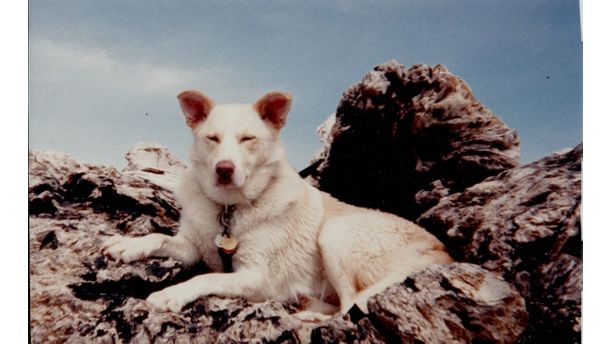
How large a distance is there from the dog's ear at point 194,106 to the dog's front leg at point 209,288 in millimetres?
1172

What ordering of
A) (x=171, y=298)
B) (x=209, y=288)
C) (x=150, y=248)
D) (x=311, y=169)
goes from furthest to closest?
1. (x=311, y=169)
2. (x=150, y=248)
3. (x=209, y=288)
4. (x=171, y=298)

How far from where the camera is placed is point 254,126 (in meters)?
4.10

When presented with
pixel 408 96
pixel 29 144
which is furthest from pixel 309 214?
pixel 29 144

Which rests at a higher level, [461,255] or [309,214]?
[309,214]

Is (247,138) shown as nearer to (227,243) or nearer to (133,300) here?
(227,243)

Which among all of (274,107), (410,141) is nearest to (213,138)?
(274,107)

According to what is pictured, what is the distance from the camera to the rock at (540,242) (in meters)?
3.87

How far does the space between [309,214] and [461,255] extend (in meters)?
1.25

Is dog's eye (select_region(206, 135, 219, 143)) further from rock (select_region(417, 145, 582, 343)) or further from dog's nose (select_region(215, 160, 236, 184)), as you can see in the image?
rock (select_region(417, 145, 582, 343))

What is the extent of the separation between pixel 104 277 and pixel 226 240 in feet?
2.98

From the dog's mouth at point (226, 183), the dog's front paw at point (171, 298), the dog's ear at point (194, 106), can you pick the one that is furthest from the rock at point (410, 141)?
the dog's front paw at point (171, 298)

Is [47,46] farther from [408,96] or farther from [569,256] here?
[569,256]

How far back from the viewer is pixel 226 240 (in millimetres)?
4176

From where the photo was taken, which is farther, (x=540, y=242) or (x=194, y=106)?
(x=194, y=106)
